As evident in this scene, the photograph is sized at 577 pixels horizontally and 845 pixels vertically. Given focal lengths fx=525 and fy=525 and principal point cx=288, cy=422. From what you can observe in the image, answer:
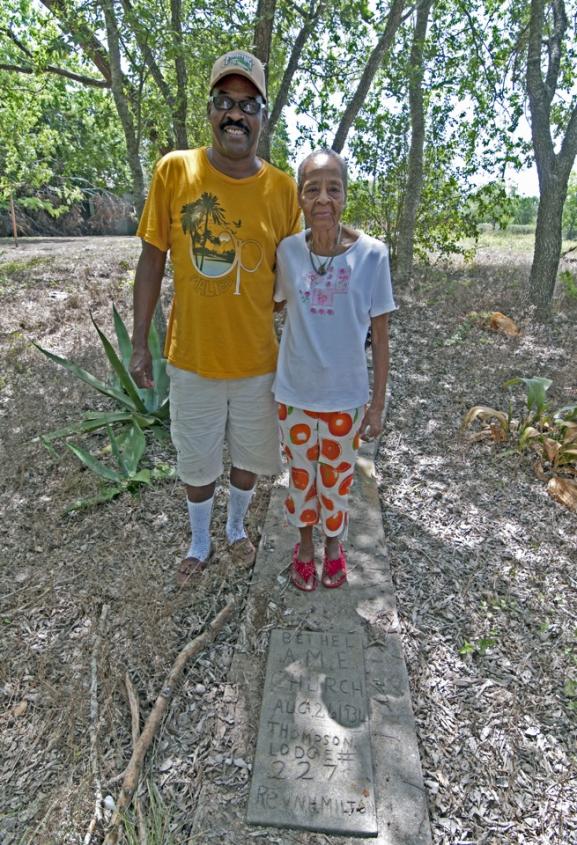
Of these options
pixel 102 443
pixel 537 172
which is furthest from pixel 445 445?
pixel 537 172

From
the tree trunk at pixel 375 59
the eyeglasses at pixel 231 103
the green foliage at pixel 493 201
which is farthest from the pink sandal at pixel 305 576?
the green foliage at pixel 493 201

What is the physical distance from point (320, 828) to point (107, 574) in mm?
1433

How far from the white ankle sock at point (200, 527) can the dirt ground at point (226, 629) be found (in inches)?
4.0

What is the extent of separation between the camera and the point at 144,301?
2.02m

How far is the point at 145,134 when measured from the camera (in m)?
4.60

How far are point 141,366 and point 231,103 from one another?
1015 millimetres

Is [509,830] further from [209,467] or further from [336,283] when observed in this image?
[336,283]

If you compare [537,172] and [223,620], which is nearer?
[223,620]

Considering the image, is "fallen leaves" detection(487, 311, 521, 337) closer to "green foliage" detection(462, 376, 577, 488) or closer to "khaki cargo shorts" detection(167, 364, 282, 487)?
"green foliage" detection(462, 376, 577, 488)

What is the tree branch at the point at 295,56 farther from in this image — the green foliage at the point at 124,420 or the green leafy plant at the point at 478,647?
the green leafy plant at the point at 478,647

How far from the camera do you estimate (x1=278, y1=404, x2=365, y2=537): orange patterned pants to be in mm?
2035

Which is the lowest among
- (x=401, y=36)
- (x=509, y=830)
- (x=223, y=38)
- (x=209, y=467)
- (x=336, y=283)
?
(x=509, y=830)

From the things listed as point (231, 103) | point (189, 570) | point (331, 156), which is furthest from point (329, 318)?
point (189, 570)

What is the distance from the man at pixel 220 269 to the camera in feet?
6.07
